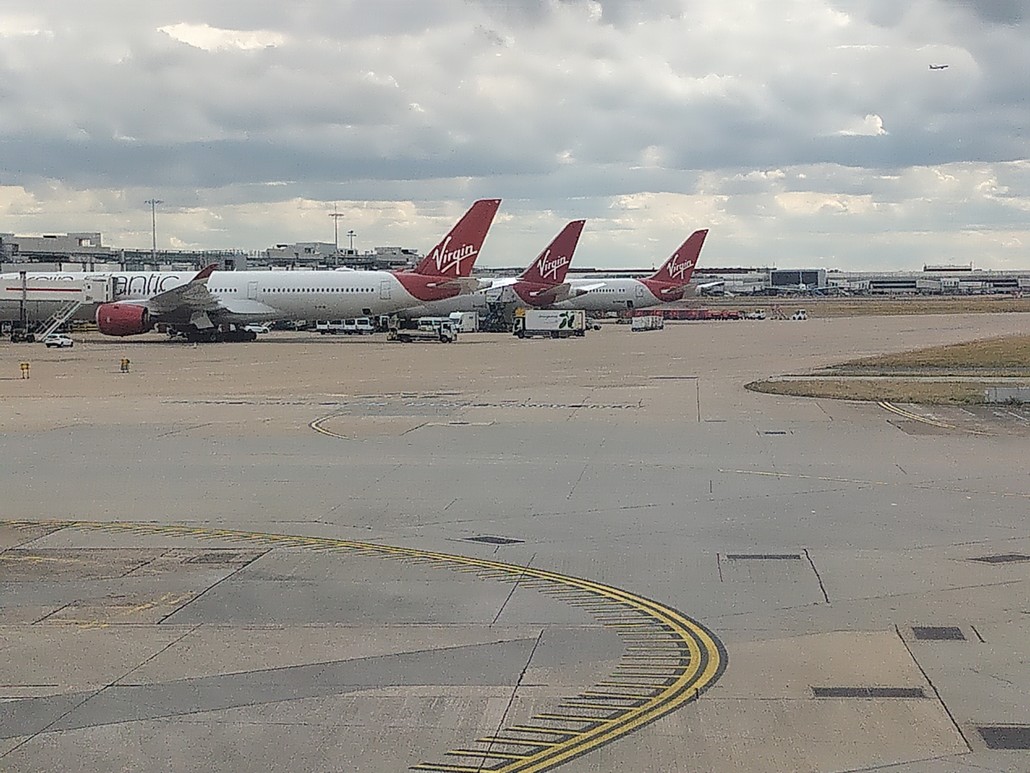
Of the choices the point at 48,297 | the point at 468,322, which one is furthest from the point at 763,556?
the point at 468,322

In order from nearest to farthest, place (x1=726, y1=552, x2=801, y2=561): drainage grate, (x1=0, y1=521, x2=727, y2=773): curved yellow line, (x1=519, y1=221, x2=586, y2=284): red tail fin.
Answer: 1. (x1=0, y1=521, x2=727, y2=773): curved yellow line
2. (x1=726, y1=552, x2=801, y2=561): drainage grate
3. (x1=519, y1=221, x2=586, y2=284): red tail fin

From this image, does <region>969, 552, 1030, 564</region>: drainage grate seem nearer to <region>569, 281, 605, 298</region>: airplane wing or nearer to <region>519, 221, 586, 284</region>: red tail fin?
<region>519, 221, 586, 284</region>: red tail fin

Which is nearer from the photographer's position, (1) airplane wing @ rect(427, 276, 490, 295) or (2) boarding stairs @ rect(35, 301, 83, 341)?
(2) boarding stairs @ rect(35, 301, 83, 341)

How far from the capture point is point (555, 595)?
487 inches

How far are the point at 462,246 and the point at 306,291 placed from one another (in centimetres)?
1007

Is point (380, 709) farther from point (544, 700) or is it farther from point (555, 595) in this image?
point (555, 595)

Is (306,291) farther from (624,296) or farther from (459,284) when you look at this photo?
Result: (624,296)

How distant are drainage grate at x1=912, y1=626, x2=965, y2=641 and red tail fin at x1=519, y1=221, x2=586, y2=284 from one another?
281 ft

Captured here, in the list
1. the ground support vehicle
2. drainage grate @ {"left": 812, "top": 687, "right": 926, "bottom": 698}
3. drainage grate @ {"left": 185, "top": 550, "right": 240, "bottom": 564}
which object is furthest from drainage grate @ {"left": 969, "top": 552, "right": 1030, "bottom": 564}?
the ground support vehicle

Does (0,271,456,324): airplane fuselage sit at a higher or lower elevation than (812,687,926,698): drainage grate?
higher

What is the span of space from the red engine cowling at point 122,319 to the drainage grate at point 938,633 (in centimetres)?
6618

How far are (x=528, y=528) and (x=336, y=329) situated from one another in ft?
267

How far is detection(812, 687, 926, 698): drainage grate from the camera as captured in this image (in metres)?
8.96

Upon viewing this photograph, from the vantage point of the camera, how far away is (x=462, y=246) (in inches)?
3059
